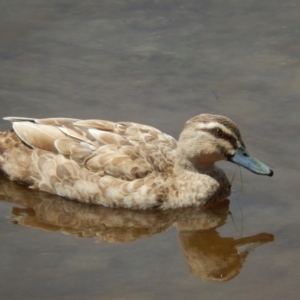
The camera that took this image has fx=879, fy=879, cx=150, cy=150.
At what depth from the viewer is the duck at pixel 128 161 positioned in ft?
33.5

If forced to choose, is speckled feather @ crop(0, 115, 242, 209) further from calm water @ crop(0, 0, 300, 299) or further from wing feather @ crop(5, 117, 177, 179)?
calm water @ crop(0, 0, 300, 299)

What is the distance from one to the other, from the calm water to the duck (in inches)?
7.2

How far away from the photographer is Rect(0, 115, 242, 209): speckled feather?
1023 centimetres

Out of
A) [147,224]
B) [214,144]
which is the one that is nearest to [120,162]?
[147,224]

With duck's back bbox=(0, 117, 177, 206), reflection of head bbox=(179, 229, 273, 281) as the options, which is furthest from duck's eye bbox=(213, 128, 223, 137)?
reflection of head bbox=(179, 229, 273, 281)

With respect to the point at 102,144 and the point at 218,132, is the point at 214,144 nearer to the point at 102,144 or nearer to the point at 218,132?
the point at 218,132

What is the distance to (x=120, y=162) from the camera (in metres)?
10.3

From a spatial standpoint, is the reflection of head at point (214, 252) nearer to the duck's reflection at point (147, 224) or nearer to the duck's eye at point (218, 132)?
the duck's reflection at point (147, 224)

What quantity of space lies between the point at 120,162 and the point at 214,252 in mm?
1663

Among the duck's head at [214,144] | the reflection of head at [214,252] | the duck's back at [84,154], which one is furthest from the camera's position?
the duck's back at [84,154]

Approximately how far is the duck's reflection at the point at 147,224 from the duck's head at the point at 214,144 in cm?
59

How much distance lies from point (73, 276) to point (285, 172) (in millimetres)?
3328

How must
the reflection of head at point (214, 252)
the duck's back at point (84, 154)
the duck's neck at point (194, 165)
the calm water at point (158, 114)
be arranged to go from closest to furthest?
the calm water at point (158, 114)
the reflection of head at point (214, 252)
the duck's back at point (84, 154)
the duck's neck at point (194, 165)

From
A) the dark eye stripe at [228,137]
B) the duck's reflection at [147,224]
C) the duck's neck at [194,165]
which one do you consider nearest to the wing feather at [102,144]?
the duck's neck at [194,165]
